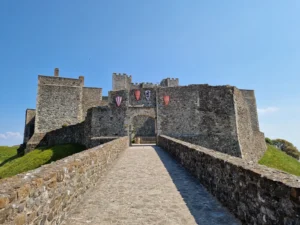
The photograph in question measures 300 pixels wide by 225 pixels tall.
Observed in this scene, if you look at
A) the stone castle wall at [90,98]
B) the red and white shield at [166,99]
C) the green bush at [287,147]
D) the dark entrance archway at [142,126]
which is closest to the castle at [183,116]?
the red and white shield at [166,99]

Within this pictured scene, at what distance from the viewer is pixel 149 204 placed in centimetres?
422

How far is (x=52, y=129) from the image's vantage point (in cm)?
2789

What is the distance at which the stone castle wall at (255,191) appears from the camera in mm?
2221

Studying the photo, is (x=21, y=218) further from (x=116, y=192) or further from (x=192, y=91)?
(x=192, y=91)

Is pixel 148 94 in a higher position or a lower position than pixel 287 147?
higher

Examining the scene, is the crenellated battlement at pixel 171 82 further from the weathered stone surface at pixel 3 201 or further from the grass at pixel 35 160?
the weathered stone surface at pixel 3 201

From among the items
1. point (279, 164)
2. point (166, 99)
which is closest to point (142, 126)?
point (166, 99)

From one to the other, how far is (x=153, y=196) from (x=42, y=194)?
263 cm

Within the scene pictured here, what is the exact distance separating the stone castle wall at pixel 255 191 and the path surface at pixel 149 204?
0.27m

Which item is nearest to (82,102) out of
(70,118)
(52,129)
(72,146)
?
(70,118)

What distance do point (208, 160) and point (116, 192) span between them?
2469 millimetres

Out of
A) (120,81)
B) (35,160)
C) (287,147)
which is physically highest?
(120,81)

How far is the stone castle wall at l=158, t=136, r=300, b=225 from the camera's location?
2.22 meters

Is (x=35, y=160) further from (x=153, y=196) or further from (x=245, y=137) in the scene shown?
(x=245, y=137)
